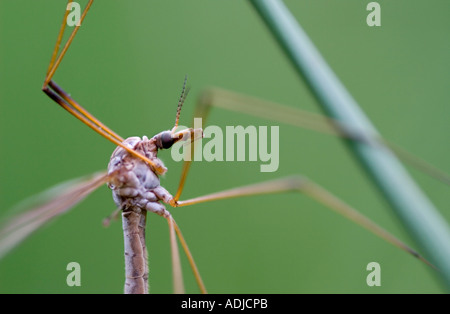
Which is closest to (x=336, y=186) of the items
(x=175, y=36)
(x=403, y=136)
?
(x=403, y=136)

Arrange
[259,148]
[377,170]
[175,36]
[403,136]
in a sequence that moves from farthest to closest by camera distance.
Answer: [175,36], [403,136], [259,148], [377,170]

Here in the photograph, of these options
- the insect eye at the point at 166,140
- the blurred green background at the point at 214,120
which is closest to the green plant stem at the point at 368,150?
the insect eye at the point at 166,140

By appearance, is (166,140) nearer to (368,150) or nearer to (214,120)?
(214,120)

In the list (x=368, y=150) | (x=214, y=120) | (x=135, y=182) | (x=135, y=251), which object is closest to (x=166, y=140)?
(x=135, y=182)

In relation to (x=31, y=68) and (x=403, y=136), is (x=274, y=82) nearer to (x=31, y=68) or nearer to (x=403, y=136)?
(x=403, y=136)

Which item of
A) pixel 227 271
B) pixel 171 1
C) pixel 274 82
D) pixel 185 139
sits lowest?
pixel 227 271

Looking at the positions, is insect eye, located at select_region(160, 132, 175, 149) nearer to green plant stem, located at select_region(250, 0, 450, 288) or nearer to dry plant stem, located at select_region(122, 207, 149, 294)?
dry plant stem, located at select_region(122, 207, 149, 294)

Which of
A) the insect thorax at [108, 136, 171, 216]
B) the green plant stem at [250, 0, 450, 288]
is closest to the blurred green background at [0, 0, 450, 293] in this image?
the insect thorax at [108, 136, 171, 216]

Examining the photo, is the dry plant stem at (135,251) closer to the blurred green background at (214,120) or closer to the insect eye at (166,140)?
the insect eye at (166,140)
